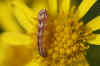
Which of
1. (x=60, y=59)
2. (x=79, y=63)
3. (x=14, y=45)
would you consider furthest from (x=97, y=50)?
(x=14, y=45)

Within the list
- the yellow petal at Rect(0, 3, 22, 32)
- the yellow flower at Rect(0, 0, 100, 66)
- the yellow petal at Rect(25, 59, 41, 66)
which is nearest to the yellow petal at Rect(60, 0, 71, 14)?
the yellow flower at Rect(0, 0, 100, 66)

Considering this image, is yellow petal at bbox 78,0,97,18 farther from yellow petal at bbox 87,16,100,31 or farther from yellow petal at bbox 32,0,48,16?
yellow petal at bbox 32,0,48,16

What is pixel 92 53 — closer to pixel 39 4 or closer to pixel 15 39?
pixel 15 39

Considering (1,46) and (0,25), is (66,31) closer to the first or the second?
(1,46)

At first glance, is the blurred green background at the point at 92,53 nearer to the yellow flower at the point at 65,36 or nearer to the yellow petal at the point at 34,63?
the yellow flower at the point at 65,36

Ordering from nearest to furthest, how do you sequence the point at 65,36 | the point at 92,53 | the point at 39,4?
the point at 65,36 → the point at 92,53 → the point at 39,4

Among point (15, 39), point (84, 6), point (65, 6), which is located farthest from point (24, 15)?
point (84, 6)
